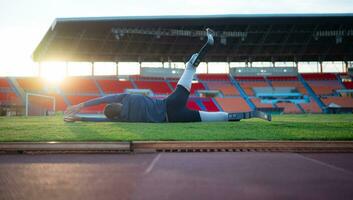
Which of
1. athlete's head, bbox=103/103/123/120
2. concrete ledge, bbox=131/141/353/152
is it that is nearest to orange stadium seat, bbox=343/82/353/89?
athlete's head, bbox=103/103/123/120

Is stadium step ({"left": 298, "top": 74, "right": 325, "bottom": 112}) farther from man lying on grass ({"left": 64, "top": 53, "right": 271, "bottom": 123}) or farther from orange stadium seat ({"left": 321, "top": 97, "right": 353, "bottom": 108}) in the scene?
man lying on grass ({"left": 64, "top": 53, "right": 271, "bottom": 123})

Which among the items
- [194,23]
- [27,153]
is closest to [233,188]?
[27,153]

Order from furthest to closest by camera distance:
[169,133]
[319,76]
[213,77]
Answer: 1. [319,76]
2. [213,77]
3. [169,133]

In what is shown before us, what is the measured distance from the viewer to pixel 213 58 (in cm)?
3956

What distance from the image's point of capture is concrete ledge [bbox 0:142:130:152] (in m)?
5.03

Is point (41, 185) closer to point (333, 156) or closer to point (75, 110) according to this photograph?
point (333, 156)

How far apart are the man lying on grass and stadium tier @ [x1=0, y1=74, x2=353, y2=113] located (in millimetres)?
21572

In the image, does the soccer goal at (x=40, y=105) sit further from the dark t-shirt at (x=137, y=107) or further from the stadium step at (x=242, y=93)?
Result: the stadium step at (x=242, y=93)

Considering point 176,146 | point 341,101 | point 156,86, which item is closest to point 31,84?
point 156,86

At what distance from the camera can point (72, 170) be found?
3609 mm

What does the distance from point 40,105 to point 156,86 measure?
14807 mm

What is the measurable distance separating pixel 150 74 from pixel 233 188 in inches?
1424

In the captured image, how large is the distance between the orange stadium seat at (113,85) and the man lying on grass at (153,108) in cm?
2514

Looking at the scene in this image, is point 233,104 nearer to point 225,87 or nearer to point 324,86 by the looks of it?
point 225,87
